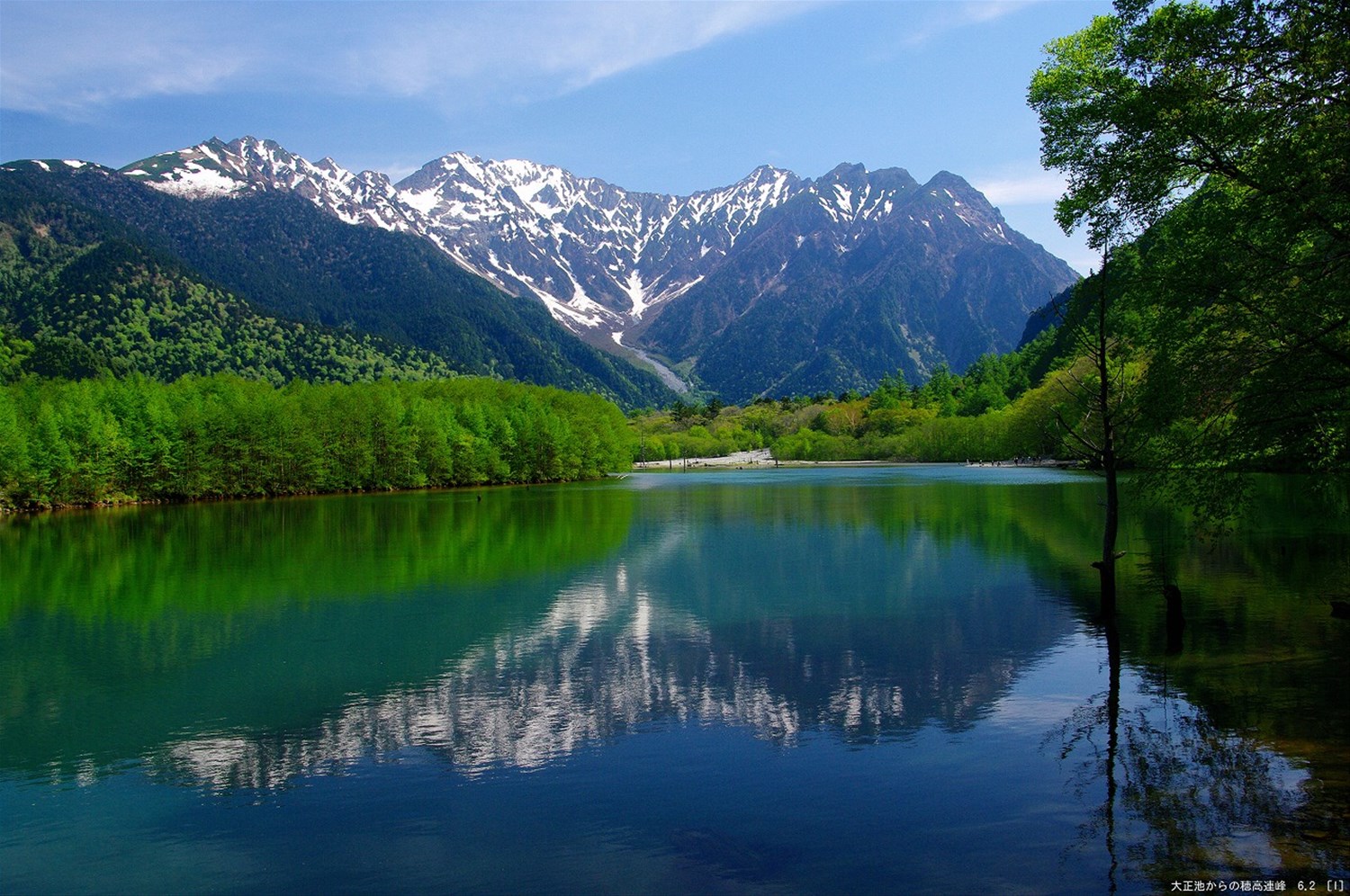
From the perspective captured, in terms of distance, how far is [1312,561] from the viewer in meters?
34.3

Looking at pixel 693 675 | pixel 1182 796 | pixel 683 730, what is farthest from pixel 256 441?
pixel 1182 796

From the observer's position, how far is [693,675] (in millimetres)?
22109

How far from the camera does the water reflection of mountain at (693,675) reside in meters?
17.2

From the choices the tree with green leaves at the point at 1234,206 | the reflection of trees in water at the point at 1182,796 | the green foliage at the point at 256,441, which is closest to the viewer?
the reflection of trees in water at the point at 1182,796

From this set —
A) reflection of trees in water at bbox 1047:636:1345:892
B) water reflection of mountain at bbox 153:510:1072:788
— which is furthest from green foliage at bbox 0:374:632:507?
reflection of trees in water at bbox 1047:636:1345:892

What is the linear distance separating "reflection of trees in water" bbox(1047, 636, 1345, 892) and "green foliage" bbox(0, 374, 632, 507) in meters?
95.1

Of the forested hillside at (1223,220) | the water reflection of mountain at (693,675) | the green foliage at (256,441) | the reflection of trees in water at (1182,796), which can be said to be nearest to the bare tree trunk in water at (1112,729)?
the reflection of trees in water at (1182,796)

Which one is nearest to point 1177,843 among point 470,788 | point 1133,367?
point 470,788

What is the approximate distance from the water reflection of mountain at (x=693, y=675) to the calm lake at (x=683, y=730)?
13cm

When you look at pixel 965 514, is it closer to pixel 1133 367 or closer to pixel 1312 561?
pixel 1312 561

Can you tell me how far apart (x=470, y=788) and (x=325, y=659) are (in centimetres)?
1106

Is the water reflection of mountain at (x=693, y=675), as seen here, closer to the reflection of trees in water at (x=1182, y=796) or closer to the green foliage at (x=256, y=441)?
the reflection of trees in water at (x=1182, y=796)

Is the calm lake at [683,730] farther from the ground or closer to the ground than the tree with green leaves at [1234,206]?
closer to the ground

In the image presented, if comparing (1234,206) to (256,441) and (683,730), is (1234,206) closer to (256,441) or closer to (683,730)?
(683,730)
